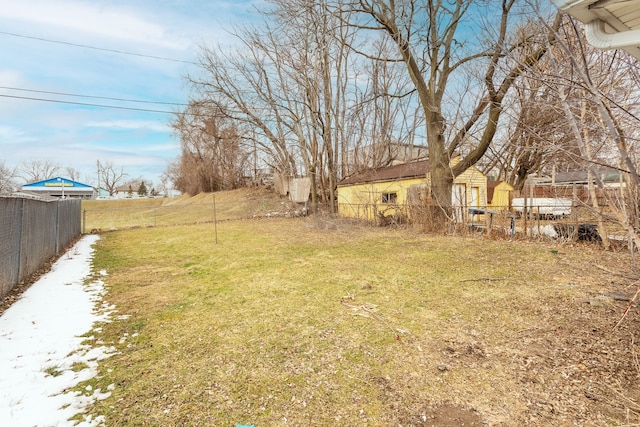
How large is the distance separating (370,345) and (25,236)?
254 inches

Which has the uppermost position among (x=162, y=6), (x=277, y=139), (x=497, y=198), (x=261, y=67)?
(x=261, y=67)

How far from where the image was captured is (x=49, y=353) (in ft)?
10.2

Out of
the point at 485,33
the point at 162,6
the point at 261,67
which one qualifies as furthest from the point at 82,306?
the point at 261,67

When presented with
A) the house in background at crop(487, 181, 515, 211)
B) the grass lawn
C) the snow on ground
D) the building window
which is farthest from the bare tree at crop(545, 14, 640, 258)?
the house in background at crop(487, 181, 515, 211)

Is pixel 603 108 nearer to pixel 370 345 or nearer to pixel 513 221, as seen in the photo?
pixel 370 345

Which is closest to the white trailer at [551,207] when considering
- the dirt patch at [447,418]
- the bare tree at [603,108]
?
the bare tree at [603,108]

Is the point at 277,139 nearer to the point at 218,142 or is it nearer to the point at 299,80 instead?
the point at 299,80

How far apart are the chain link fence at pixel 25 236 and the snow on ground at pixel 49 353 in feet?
1.49

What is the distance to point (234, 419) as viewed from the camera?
2.14m

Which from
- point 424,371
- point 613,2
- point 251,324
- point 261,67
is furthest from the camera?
point 261,67

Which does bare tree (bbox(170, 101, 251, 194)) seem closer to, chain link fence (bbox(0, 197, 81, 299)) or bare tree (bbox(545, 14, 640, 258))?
chain link fence (bbox(0, 197, 81, 299))

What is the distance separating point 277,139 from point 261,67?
183 inches

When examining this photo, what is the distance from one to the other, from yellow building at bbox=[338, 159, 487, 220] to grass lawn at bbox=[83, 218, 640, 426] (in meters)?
6.75

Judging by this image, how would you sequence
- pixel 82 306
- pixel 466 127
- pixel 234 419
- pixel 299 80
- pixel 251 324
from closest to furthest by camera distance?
pixel 234 419
pixel 251 324
pixel 82 306
pixel 466 127
pixel 299 80
